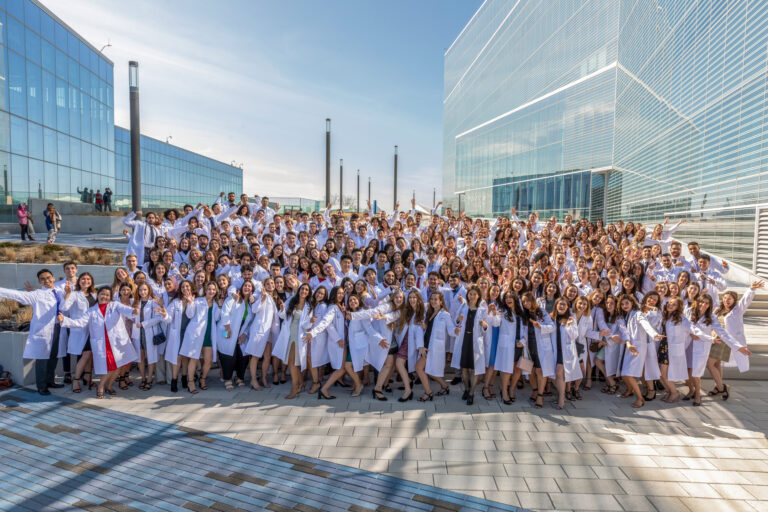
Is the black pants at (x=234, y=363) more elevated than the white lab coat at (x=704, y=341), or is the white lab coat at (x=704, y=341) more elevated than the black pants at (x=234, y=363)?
the white lab coat at (x=704, y=341)

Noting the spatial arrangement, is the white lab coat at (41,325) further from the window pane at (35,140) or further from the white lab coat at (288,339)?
the window pane at (35,140)

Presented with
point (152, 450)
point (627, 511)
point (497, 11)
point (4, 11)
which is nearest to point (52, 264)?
point (152, 450)

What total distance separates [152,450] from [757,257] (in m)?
13.6

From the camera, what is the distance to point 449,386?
703 cm

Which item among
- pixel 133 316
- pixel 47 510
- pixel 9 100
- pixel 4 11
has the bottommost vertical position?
pixel 47 510

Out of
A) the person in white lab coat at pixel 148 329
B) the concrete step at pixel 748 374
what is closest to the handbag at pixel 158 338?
the person in white lab coat at pixel 148 329

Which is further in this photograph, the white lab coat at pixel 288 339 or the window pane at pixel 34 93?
the window pane at pixel 34 93

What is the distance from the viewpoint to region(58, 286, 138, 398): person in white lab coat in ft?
20.9

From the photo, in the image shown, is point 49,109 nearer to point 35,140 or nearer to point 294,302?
point 35,140

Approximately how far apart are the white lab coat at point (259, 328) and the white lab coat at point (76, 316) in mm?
2301

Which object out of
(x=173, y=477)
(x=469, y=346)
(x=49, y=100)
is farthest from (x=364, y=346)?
(x=49, y=100)

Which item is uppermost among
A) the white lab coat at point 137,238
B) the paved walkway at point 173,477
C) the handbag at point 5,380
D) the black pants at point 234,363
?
the white lab coat at point 137,238

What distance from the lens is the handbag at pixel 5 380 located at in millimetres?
6519

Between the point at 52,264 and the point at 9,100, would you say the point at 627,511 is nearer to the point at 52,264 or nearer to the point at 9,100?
the point at 52,264
